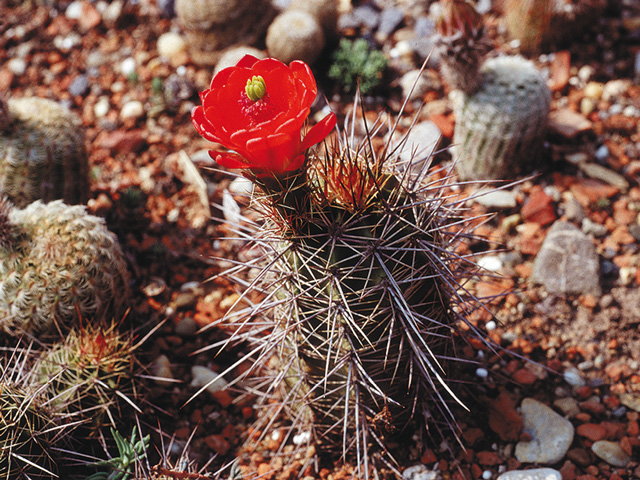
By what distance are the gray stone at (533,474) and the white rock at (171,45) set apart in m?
3.81

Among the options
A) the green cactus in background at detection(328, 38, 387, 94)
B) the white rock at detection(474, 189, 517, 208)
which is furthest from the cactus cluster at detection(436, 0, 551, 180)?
the green cactus in background at detection(328, 38, 387, 94)

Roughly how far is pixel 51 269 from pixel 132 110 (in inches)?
81.8

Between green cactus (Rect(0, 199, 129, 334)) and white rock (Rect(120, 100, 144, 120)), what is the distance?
1717 millimetres

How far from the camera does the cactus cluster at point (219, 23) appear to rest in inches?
175

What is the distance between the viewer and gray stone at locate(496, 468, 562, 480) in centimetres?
239

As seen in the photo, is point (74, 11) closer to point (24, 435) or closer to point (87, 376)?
point (87, 376)

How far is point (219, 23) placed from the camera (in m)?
4.47

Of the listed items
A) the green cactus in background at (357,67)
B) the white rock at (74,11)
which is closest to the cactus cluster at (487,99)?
the green cactus in background at (357,67)

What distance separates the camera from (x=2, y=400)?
222 cm

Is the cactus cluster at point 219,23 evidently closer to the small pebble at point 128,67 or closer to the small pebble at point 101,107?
the small pebble at point 128,67

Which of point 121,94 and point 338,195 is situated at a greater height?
point 338,195

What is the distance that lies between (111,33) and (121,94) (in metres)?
0.78

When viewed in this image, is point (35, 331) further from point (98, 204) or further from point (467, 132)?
point (467, 132)

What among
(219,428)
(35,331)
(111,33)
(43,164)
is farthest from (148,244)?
(111,33)
